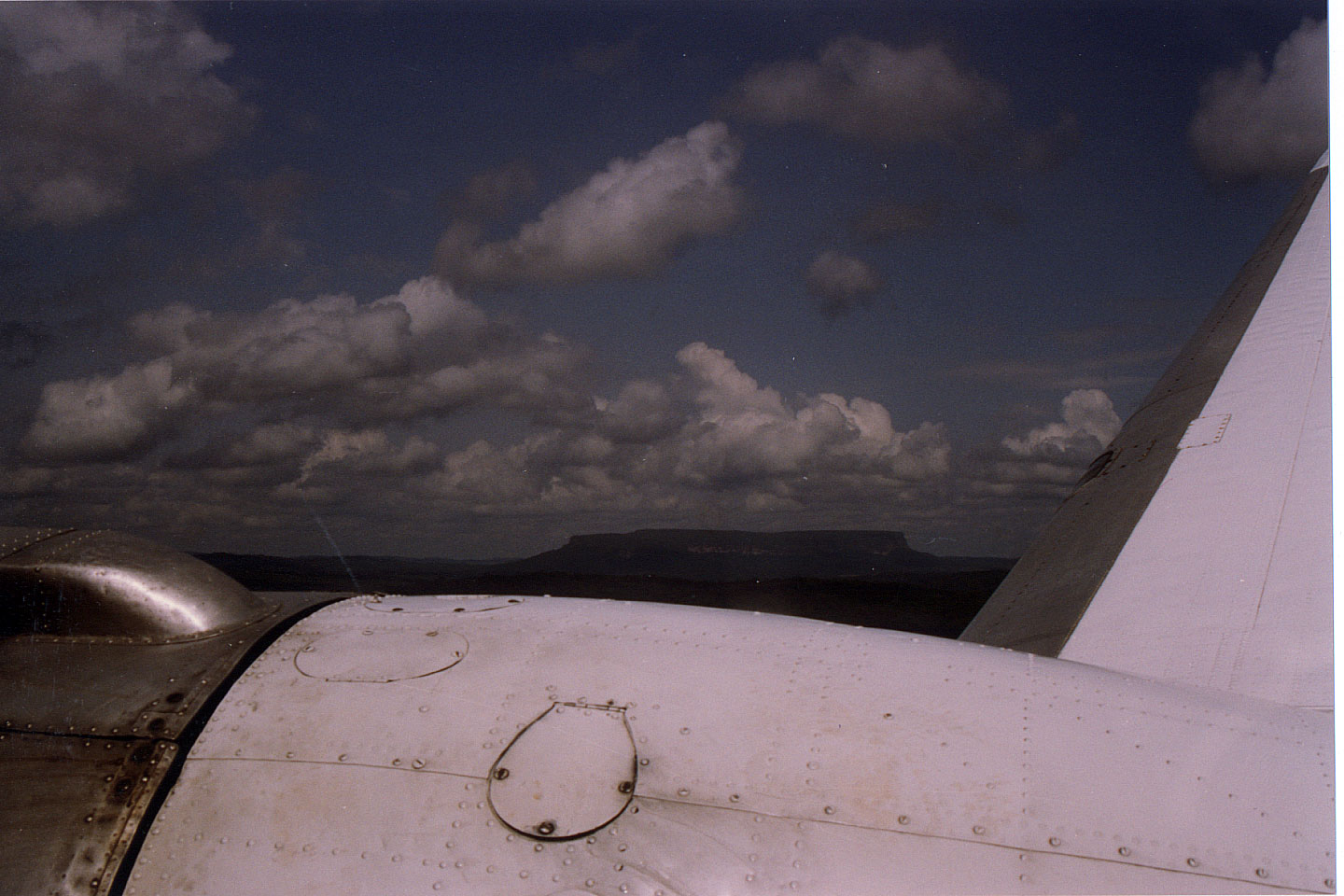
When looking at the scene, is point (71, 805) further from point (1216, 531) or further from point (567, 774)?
point (1216, 531)

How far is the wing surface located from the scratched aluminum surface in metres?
1.27

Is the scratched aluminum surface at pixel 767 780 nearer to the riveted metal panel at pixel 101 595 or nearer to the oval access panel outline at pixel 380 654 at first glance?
the oval access panel outline at pixel 380 654

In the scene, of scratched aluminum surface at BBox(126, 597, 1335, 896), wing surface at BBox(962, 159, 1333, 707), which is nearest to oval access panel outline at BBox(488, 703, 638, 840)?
scratched aluminum surface at BBox(126, 597, 1335, 896)

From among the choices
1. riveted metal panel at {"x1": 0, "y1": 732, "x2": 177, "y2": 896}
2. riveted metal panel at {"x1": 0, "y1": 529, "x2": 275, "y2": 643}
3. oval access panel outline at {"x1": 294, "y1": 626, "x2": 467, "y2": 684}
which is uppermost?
riveted metal panel at {"x1": 0, "y1": 529, "x2": 275, "y2": 643}

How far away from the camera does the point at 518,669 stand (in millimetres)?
3473

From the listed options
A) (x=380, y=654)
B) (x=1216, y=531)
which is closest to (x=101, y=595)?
(x=380, y=654)

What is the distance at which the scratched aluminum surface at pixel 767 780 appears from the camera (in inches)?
107

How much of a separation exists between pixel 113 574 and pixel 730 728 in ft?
9.22

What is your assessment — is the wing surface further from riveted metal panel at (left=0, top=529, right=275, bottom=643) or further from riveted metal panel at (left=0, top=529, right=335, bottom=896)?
riveted metal panel at (left=0, top=529, right=275, bottom=643)

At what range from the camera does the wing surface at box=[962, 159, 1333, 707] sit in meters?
4.78

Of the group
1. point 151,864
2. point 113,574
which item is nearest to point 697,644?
point 151,864

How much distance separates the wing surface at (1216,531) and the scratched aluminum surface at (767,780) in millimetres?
1273

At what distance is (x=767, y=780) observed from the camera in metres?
2.94

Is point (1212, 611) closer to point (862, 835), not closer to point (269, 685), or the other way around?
point (862, 835)
